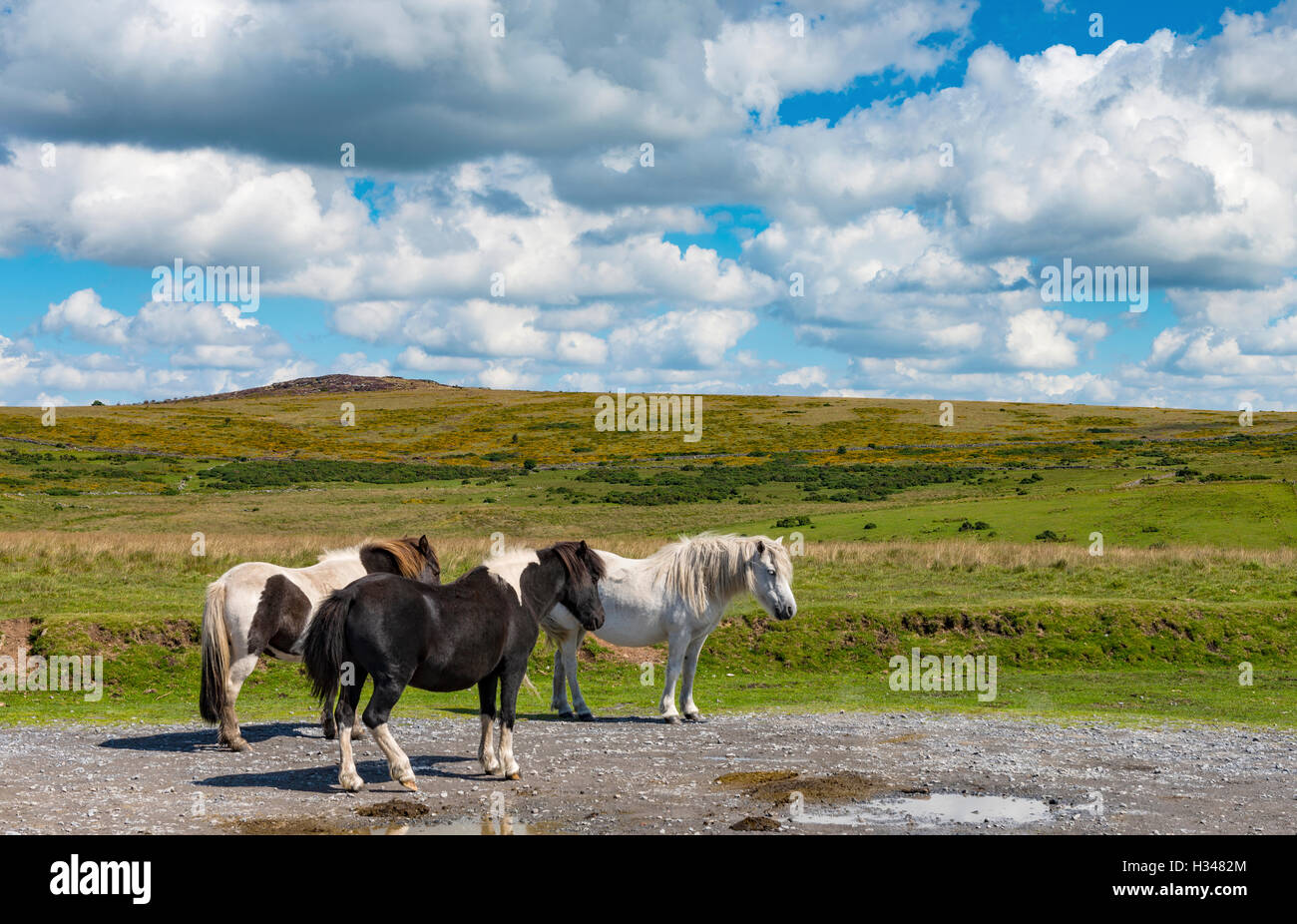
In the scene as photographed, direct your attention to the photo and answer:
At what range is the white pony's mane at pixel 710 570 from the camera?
16047 millimetres

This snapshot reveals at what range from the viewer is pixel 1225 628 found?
2455 centimetres

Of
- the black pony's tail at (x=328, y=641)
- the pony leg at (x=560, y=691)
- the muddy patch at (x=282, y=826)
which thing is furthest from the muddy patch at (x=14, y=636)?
the muddy patch at (x=282, y=826)

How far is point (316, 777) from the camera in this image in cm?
1197

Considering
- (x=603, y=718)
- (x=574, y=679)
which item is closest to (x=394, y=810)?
(x=574, y=679)

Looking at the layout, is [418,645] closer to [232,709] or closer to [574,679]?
[232,709]

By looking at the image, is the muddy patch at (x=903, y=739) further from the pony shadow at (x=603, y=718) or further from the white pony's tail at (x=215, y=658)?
the white pony's tail at (x=215, y=658)

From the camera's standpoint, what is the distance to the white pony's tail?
13484mm

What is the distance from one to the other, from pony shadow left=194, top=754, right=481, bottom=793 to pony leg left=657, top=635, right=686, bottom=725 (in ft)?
12.4

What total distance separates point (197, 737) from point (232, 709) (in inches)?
54.7

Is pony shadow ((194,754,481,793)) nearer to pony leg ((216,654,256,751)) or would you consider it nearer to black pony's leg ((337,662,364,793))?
black pony's leg ((337,662,364,793))

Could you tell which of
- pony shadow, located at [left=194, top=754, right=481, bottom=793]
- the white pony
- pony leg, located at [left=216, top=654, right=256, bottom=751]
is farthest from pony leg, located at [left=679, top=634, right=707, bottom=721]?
pony leg, located at [left=216, top=654, right=256, bottom=751]

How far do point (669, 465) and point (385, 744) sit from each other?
80.2 meters

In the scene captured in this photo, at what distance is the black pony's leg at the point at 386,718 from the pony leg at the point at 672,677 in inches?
214
